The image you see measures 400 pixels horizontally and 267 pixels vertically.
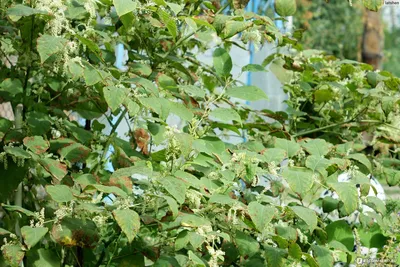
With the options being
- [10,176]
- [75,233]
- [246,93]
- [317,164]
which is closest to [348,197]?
[317,164]

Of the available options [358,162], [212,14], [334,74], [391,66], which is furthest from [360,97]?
[391,66]

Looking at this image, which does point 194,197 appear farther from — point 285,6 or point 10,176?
point 285,6

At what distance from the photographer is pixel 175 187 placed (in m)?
2.15

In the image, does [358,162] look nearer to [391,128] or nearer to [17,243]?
[391,128]

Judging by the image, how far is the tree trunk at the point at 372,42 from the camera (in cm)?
1137

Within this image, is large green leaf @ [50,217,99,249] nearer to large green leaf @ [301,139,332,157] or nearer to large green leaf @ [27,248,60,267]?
large green leaf @ [27,248,60,267]

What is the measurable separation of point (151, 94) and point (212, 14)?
1.93 feet

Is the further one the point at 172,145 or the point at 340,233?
the point at 340,233

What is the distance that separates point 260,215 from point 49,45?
2.28 ft

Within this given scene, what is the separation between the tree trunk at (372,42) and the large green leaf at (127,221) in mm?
9569

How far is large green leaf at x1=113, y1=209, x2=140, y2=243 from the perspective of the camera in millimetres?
2082

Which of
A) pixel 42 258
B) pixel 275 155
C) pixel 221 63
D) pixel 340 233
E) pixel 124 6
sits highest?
pixel 124 6

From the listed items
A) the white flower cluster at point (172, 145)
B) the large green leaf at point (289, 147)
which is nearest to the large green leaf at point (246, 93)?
the large green leaf at point (289, 147)

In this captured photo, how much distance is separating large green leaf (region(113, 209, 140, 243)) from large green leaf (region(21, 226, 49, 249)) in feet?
0.67
